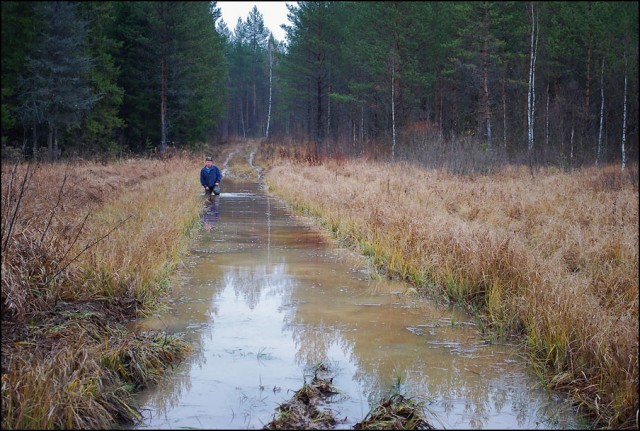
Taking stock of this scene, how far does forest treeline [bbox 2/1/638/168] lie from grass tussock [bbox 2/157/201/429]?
488 inches

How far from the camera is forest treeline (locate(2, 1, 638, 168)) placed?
23578 mm

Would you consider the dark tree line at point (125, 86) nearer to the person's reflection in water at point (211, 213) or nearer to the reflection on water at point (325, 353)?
the person's reflection in water at point (211, 213)

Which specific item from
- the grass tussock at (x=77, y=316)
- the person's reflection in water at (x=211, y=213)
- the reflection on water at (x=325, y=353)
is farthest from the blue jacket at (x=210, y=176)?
the reflection on water at (x=325, y=353)

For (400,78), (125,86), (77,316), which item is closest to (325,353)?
(77,316)

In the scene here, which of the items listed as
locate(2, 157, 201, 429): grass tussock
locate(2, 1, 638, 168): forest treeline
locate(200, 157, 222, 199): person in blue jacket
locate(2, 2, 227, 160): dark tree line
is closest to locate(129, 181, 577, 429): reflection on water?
locate(2, 157, 201, 429): grass tussock

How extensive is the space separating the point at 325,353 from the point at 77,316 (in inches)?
84.1

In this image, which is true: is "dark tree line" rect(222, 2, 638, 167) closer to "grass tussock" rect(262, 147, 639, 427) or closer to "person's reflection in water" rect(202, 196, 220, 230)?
"grass tussock" rect(262, 147, 639, 427)

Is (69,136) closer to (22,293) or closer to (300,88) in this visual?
(22,293)

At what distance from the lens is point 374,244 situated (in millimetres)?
8922

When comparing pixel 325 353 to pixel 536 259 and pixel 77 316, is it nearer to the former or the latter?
pixel 77 316

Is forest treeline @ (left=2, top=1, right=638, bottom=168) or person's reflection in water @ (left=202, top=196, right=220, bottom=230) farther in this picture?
forest treeline @ (left=2, top=1, right=638, bottom=168)

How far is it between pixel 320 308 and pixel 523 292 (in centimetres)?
205

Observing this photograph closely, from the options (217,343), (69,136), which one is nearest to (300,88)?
(69,136)

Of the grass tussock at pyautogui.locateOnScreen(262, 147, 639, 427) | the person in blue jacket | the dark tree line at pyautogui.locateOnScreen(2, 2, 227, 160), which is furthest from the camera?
the dark tree line at pyautogui.locateOnScreen(2, 2, 227, 160)
